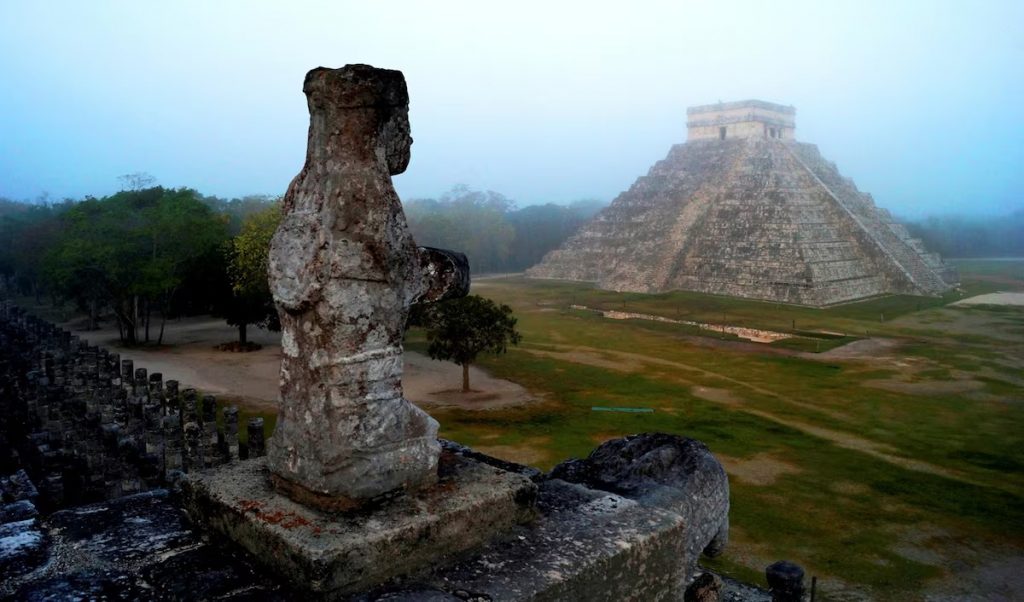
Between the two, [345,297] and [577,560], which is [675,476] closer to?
[577,560]

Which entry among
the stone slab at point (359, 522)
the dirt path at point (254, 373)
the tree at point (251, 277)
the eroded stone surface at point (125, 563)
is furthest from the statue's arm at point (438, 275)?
the tree at point (251, 277)

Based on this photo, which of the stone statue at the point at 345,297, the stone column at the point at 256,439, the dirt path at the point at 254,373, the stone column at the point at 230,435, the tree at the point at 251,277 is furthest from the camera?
the tree at the point at 251,277

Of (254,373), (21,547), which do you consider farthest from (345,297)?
(254,373)

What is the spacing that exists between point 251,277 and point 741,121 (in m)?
43.2

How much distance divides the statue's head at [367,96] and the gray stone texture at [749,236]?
3774 centimetres

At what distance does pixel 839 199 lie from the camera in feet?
164

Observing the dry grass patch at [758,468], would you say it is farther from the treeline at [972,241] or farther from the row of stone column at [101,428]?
the treeline at [972,241]

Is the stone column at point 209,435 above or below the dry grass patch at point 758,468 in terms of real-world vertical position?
above

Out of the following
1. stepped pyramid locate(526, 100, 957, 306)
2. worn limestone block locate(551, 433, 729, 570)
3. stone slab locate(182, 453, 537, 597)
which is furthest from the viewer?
stepped pyramid locate(526, 100, 957, 306)

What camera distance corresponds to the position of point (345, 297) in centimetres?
283

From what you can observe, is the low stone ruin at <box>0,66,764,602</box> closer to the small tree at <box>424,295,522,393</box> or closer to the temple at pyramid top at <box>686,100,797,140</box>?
the small tree at <box>424,295,522,393</box>

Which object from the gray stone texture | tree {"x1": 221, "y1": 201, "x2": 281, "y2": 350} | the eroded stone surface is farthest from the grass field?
the gray stone texture

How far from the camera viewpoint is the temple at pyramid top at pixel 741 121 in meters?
54.8

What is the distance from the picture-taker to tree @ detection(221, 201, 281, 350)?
22.8m
